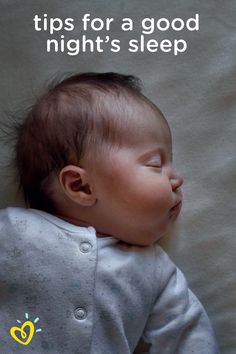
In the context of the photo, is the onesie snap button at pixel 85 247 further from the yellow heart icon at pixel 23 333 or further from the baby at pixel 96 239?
the yellow heart icon at pixel 23 333

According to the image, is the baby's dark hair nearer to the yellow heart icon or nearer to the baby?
the baby

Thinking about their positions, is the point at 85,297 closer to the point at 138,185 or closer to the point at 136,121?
the point at 138,185

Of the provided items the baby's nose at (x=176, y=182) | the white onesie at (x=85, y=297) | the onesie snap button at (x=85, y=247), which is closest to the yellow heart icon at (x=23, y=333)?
the white onesie at (x=85, y=297)

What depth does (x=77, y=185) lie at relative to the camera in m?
1.14

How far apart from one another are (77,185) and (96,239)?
100 mm

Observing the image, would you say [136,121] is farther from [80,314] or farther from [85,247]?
[80,314]

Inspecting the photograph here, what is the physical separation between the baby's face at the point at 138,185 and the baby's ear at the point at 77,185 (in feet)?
0.05

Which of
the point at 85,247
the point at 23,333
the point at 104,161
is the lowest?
the point at 23,333

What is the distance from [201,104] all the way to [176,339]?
447 millimetres

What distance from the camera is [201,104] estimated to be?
4.15ft

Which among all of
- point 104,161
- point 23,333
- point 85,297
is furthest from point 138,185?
point 23,333

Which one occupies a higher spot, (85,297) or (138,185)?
(138,185)

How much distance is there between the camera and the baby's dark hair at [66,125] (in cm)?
113

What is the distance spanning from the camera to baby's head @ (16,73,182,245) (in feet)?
3.67
